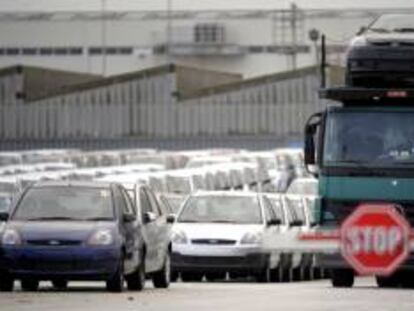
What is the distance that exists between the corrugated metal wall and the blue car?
6221 cm

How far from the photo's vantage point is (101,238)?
2469cm

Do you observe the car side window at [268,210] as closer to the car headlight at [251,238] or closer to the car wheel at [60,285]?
the car headlight at [251,238]

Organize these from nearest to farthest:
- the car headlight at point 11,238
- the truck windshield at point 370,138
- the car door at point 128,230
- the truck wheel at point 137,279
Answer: the car headlight at point 11,238
the car door at point 128,230
the truck wheel at point 137,279
the truck windshield at point 370,138

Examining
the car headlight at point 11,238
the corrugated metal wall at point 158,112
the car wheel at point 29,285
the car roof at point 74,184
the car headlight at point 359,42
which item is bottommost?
the corrugated metal wall at point 158,112

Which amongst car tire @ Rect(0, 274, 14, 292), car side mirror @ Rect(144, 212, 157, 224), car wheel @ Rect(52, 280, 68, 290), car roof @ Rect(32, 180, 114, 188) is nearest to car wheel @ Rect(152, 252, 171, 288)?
car side mirror @ Rect(144, 212, 157, 224)

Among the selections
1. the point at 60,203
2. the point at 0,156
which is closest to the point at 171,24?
the point at 0,156

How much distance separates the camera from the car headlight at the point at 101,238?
80.7 ft

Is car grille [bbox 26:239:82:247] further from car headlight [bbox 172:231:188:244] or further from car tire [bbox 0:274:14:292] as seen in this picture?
car headlight [bbox 172:231:188:244]

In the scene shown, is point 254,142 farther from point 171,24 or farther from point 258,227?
point 258,227

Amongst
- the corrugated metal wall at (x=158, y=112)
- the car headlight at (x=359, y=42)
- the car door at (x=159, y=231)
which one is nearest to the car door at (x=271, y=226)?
the car door at (x=159, y=231)

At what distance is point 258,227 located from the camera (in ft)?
108

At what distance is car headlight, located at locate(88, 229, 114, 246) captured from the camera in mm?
24609

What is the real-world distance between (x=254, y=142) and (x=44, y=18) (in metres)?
14.0

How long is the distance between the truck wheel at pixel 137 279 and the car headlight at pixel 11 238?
2.11m
